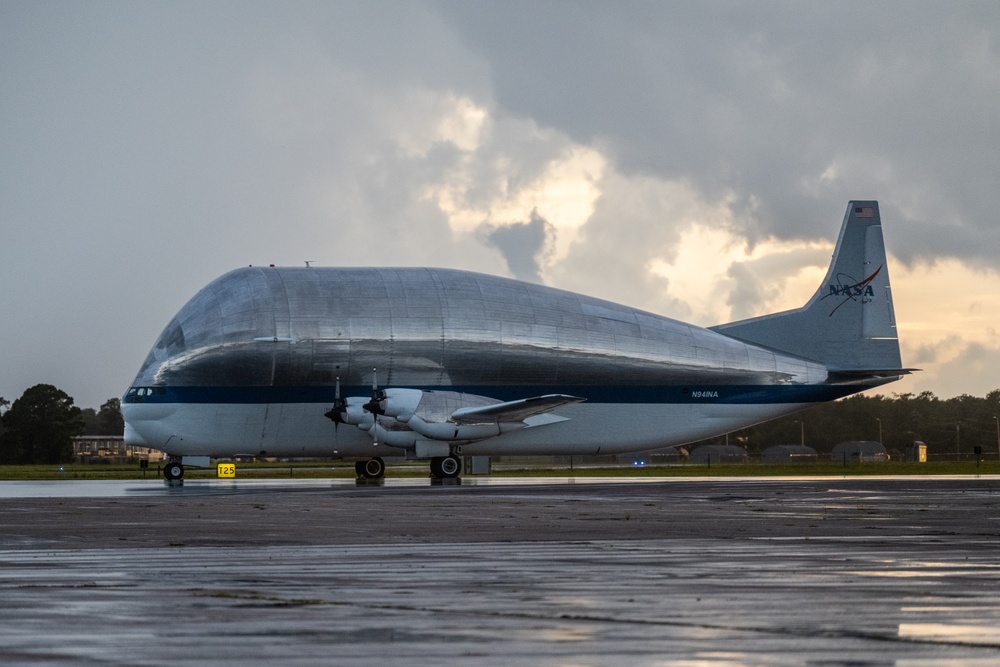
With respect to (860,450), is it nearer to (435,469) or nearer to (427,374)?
(427,374)

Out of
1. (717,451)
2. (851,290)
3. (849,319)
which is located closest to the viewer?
(849,319)

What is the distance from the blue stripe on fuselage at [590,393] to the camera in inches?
2167

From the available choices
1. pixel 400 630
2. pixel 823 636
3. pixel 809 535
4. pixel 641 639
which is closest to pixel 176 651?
pixel 400 630

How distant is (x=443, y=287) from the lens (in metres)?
58.0

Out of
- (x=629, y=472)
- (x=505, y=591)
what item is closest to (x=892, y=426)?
(x=629, y=472)

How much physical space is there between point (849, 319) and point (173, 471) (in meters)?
33.3

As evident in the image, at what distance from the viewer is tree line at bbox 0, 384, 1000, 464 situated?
13325cm

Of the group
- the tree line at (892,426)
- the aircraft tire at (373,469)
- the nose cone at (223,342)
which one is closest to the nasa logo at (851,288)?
the aircraft tire at (373,469)

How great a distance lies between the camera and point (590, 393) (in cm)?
5925

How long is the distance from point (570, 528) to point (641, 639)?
1186 centimetres

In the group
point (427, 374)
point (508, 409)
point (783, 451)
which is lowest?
point (508, 409)

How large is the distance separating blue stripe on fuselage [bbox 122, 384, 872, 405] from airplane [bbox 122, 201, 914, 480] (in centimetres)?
6

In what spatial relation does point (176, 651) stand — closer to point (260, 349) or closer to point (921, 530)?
point (921, 530)

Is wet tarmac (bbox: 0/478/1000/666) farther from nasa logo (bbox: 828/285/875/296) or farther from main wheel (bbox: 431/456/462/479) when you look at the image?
nasa logo (bbox: 828/285/875/296)
